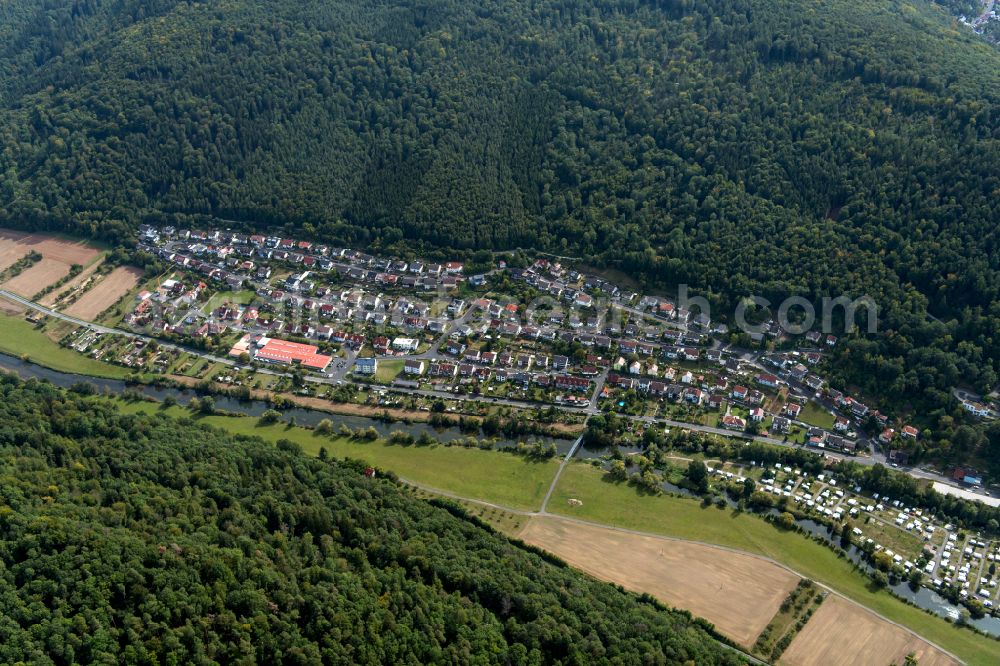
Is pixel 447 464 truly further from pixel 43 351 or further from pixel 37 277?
pixel 37 277

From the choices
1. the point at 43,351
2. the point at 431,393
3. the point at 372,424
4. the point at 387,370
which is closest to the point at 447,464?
the point at 372,424

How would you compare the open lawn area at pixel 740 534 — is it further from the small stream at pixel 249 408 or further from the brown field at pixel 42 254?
the brown field at pixel 42 254

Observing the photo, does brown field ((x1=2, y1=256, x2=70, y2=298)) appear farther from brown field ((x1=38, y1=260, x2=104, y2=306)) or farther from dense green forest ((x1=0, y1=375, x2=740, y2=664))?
dense green forest ((x1=0, y1=375, x2=740, y2=664))

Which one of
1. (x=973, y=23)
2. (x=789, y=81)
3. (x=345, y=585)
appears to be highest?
(x=973, y=23)

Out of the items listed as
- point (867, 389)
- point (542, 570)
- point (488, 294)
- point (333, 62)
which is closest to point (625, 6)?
point (333, 62)

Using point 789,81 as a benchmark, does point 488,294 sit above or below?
below

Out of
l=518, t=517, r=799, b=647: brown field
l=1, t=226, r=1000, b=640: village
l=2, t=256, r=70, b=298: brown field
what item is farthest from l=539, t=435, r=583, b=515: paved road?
l=2, t=256, r=70, b=298: brown field

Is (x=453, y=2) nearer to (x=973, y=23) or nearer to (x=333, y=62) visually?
(x=333, y=62)
